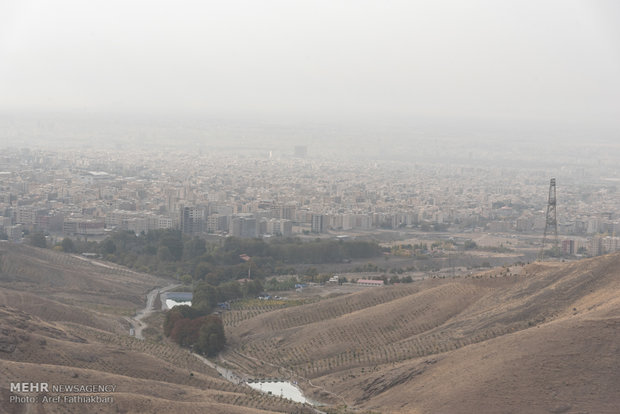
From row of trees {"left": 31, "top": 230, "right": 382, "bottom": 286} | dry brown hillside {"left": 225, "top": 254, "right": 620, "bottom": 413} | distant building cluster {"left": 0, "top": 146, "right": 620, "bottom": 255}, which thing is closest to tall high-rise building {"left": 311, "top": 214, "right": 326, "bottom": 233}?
distant building cluster {"left": 0, "top": 146, "right": 620, "bottom": 255}

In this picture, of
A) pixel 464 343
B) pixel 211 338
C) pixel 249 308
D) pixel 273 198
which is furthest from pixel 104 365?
pixel 273 198

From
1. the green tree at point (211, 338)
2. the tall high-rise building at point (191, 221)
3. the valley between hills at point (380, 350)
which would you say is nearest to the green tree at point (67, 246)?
the valley between hills at point (380, 350)

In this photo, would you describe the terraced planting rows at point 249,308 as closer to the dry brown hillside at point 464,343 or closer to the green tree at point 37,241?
the dry brown hillside at point 464,343

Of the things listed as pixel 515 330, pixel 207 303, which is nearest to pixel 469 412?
pixel 515 330

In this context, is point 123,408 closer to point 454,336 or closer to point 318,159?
point 454,336

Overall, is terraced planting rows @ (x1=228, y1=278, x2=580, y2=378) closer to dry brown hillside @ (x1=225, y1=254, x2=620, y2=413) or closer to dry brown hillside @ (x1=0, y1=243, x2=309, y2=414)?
dry brown hillside @ (x1=225, y1=254, x2=620, y2=413)

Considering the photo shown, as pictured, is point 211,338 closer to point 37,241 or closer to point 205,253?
point 205,253
